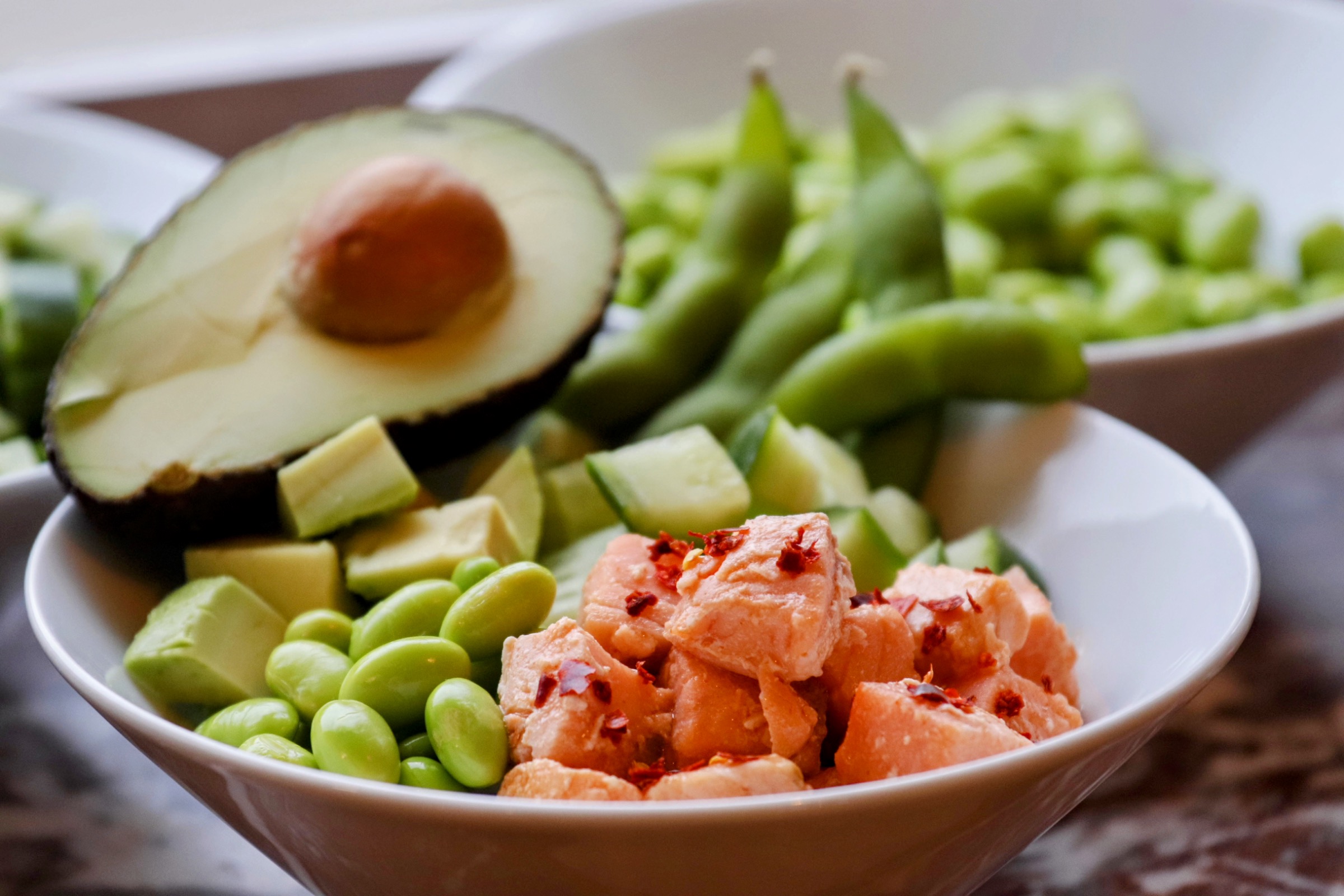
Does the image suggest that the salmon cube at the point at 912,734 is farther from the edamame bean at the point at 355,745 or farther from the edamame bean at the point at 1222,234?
the edamame bean at the point at 1222,234

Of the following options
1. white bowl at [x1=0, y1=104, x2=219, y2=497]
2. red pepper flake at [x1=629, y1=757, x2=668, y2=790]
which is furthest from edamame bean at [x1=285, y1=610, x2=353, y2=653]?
white bowl at [x1=0, y1=104, x2=219, y2=497]

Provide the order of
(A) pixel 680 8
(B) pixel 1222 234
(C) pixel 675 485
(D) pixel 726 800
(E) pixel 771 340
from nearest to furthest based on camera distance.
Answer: (D) pixel 726 800 < (C) pixel 675 485 < (E) pixel 771 340 < (B) pixel 1222 234 < (A) pixel 680 8

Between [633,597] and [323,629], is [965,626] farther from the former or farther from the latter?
[323,629]

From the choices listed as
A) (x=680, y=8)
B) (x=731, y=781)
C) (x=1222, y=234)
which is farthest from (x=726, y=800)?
(x=680, y=8)

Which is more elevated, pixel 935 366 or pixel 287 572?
pixel 935 366

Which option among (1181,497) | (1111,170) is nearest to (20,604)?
(1181,497)

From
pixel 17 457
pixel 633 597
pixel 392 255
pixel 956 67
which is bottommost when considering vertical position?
A: pixel 17 457

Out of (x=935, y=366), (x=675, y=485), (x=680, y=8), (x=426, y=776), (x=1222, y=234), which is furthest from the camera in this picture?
(x=680, y=8)

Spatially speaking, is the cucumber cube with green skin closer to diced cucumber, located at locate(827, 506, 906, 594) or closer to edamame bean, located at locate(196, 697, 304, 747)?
edamame bean, located at locate(196, 697, 304, 747)

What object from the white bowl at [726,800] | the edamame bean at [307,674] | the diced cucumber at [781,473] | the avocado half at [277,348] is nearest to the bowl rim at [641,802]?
the white bowl at [726,800]
